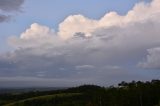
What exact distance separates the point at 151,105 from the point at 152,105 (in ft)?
5.03

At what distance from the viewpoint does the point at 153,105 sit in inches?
7643

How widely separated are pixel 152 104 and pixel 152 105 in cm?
168

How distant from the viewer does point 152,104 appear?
199 metres

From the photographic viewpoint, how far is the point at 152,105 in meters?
198

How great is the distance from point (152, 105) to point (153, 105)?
11.6ft

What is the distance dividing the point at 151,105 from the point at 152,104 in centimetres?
78

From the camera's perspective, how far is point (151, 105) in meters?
199

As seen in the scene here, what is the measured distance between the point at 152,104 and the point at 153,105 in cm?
515

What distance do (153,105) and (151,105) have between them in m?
5.05
